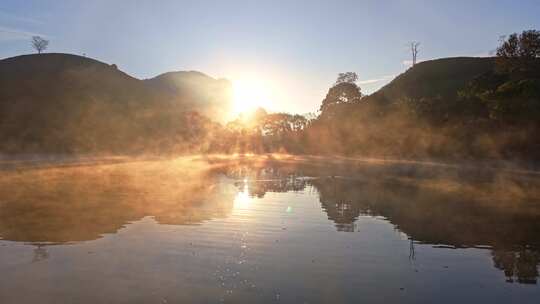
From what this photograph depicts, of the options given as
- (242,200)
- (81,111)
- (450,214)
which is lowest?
(450,214)

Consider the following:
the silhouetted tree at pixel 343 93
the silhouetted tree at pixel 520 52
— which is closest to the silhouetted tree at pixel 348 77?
the silhouetted tree at pixel 343 93

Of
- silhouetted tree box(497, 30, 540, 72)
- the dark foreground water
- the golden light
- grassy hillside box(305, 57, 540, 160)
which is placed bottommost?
the dark foreground water

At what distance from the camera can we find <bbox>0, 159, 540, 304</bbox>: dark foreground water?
10.8 m

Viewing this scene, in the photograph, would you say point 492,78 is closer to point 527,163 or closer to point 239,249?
point 527,163

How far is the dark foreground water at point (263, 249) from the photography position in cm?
1077

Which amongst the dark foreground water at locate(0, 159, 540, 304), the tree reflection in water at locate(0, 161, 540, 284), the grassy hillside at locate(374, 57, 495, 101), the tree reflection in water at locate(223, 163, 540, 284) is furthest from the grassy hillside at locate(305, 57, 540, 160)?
the dark foreground water at locate(0, 159, 540, 304)

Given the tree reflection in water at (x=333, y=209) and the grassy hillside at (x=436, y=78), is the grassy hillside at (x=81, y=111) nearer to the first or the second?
the grassy hillside at (x=436, y=78)

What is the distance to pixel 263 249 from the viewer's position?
587 inches

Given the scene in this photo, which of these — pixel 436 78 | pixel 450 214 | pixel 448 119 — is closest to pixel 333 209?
pixel 450 214

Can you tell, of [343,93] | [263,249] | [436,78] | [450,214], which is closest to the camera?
[263,249]

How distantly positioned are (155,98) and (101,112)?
131ft

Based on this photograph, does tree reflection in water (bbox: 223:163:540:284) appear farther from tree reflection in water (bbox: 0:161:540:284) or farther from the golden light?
the golden light

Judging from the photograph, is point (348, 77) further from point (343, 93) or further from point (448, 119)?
point (448, 119)

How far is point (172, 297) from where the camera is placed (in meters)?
10.3
